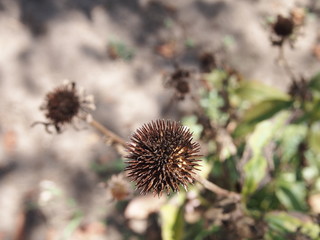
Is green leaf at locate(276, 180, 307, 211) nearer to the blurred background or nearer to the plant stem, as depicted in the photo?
the plant stem

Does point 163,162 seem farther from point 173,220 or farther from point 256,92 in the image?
point 256,92

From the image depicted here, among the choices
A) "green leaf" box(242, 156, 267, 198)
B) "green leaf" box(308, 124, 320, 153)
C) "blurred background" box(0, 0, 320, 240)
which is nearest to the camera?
"green leaf" box(242, 156, 267, 198)

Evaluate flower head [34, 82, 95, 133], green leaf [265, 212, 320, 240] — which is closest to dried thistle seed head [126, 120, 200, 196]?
flower head [34, 82, 95, 133]

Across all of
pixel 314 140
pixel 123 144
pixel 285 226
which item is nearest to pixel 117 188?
pixel 123 144

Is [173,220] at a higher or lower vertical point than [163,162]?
higher

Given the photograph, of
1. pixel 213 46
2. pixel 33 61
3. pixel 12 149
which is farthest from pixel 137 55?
pixel 12 149

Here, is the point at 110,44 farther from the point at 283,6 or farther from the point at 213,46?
the point at 283,6

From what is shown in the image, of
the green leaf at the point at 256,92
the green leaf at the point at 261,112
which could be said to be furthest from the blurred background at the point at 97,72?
the green leaf at the point at 261,112
